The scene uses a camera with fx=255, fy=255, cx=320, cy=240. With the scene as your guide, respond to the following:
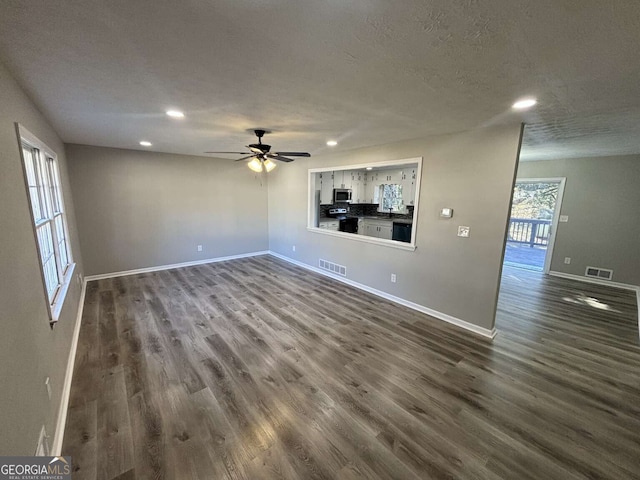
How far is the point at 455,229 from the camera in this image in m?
3.38

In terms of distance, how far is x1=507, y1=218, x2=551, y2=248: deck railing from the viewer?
7914 millimetres

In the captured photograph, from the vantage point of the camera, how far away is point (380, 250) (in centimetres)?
431

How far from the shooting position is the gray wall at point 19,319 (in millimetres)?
1168

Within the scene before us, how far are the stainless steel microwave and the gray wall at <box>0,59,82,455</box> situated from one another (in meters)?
5.21

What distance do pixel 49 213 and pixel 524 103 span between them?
4.75 m

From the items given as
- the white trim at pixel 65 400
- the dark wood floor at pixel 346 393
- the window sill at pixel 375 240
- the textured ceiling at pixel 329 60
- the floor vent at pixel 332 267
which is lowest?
the dark wood floor at pixel 346 393

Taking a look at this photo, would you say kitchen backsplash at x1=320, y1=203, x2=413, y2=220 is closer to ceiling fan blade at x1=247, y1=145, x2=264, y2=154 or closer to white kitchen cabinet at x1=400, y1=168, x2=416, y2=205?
white kitchen cabinet at x1=400, y1=168, x2=416, y2=205

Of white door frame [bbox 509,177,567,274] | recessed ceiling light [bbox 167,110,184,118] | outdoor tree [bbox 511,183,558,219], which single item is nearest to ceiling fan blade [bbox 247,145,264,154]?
recessed ceiling light [bbox 167,110,184,118]

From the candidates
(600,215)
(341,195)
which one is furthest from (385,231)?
(600,215)

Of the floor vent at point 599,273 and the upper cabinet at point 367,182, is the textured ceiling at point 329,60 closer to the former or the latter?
the upper cabinet at point 367,182

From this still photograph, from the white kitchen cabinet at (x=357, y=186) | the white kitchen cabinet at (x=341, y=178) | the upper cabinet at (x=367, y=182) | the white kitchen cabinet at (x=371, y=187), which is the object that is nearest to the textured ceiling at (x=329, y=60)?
the upper cabinet at (x=367, y=182)

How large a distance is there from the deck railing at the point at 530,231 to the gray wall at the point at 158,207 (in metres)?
8.07

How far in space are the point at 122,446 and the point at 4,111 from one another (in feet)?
7.44

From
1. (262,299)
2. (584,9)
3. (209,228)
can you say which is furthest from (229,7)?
(209,228)
